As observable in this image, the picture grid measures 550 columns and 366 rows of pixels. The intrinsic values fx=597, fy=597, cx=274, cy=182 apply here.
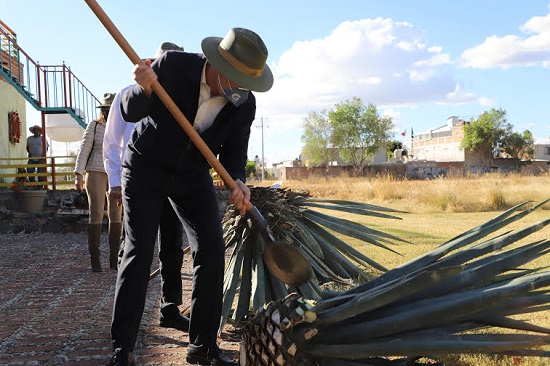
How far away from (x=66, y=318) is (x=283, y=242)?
6.94 ft

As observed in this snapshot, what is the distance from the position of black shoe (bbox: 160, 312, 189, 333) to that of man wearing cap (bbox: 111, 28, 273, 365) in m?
0.78

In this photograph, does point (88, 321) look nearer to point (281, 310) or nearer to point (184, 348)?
point (184, 348)

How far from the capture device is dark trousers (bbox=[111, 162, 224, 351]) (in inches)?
123

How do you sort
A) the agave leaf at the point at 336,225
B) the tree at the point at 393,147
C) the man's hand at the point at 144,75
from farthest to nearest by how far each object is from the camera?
1. the tree at the point at 393,147
2. the agave leaf at the point at 336,225
3. the man's hand at the point at 144,75

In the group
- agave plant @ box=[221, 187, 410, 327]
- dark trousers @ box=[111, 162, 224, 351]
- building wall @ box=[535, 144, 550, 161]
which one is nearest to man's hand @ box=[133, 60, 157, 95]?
dark trousers @ box=[111, 162, 224, 351]

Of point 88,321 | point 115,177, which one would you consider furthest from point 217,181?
point 88,321

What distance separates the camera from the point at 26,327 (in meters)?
4.35

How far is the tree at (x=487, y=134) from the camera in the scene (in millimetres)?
77750

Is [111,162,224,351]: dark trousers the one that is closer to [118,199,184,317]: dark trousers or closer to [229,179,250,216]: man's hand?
[229,179,250,216]: man's hand

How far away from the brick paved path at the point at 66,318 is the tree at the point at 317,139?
77.7 meters

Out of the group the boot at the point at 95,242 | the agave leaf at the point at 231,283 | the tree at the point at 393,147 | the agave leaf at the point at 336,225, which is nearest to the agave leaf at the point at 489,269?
the agave leaf at the point at 231,283

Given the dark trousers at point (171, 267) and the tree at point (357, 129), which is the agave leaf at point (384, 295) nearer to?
the dark trousers at point (171, 267)

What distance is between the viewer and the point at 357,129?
275 feet

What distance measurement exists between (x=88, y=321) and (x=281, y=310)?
300cm
